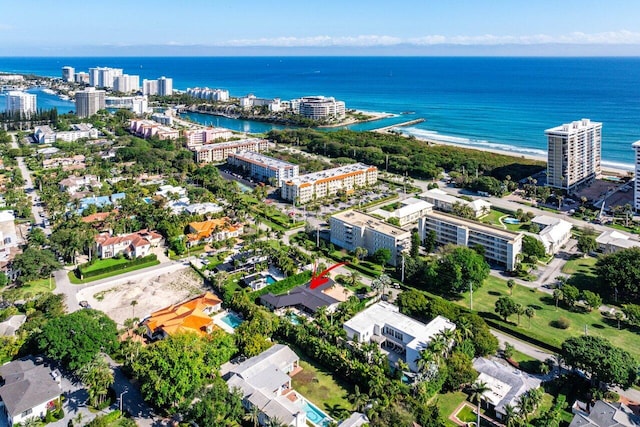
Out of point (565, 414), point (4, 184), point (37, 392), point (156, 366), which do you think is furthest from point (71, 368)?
point (4, 184)

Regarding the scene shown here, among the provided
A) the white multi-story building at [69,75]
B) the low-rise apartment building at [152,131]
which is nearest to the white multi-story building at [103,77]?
the white multi-story building at [69,75]

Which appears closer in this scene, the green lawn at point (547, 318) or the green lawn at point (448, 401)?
the green lawn at point (448, 401)

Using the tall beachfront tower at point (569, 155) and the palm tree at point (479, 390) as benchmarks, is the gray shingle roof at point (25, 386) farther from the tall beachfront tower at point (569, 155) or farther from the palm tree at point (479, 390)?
the tall beachfront tower at point (569, 155)

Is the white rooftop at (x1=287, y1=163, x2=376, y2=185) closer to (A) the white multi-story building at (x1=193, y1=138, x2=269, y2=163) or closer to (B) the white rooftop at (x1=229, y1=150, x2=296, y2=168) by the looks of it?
(B) the white rooftop at (x1=229, y1=150, x2=296, y2=168)

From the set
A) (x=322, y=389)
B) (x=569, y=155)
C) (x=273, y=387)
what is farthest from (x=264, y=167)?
(x=273, y=387)

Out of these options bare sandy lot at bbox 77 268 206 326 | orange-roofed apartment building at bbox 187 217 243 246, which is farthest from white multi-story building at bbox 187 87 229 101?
bare sandy lot at bbox 77 268 206 326

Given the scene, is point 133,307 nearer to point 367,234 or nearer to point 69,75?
point 367,234
